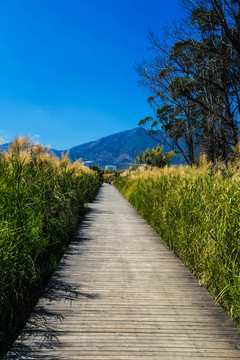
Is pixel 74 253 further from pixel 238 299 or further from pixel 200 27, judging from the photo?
pixel 200 27

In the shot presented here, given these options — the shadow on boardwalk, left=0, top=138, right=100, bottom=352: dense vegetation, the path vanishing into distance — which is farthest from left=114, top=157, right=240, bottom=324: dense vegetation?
left=0, top=138, right=100, bottom=352: dense vegetation

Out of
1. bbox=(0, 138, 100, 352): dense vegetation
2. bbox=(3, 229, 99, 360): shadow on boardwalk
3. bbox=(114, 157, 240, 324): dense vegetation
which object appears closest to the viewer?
bbox=(3, 229, 99, 360): shadow on boardwalk

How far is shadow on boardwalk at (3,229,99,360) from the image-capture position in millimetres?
1820

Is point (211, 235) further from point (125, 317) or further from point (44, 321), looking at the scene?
point (44, 321)

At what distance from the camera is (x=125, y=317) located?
2312 millimetres

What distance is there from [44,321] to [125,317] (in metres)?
0.76

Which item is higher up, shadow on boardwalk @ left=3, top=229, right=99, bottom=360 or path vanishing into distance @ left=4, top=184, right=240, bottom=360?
shadow on boardwalk @ left=3, top=229, right=99, bottom=360

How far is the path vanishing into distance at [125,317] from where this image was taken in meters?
1.86

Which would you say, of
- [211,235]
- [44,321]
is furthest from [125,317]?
[211,235]

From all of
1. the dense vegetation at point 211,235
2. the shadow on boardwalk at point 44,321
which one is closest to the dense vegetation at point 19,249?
the shadow on boardwalk at point 44,321

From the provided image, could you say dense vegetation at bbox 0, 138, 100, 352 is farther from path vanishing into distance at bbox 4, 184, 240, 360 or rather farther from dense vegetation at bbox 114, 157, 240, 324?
dense vegetation at bbox 114, 157, 240, 324

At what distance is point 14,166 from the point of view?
3453 millimetres

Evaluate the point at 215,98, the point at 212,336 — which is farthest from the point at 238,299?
the point at 215,98

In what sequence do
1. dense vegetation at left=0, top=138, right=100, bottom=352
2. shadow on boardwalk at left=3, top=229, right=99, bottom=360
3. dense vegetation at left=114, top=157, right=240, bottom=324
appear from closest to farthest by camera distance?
1. shadow on boardwalk at left=3, top=229, right=99, bottom=360
2. dense vegetation at left=0, top=138, right=100, bottom=352
3. dense vegetation at left=114, top=157, right=240, bottom=324
